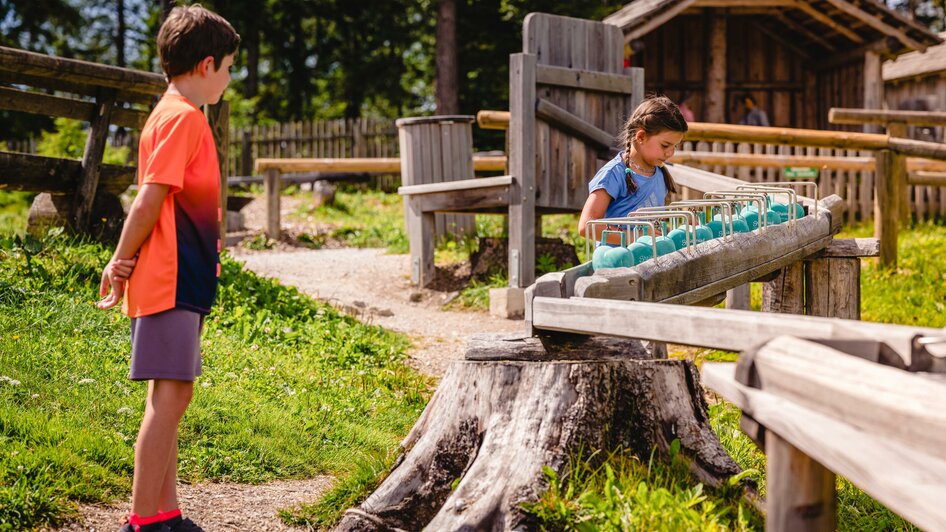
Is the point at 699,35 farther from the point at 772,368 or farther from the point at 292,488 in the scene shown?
the point at 772,368

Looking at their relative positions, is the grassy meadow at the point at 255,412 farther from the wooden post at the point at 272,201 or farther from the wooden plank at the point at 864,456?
the wooden post at the point at 272,201

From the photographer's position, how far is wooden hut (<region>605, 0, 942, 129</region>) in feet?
50.2

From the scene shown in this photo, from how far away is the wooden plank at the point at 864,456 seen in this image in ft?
4.79

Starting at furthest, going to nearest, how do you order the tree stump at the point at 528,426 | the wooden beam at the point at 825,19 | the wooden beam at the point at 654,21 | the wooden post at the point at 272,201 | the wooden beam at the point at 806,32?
the wooden beam at the point at 806,32, the wooden beam at the point at 825,19, the wooden beam at the point at 654,21, the wooden post at the point at 272,201, the tree stump at the point at 528,426

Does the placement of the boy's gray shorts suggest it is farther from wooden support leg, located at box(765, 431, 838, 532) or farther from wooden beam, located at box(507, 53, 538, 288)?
wooden beam, located at box(507, 53, 538, 288)

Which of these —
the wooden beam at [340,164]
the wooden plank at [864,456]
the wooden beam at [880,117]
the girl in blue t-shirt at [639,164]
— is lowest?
the wooden plank at [864,456]

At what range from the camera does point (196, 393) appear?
14.5ft

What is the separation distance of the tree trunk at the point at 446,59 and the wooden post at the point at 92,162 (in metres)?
12.5

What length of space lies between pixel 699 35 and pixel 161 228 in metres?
15.3

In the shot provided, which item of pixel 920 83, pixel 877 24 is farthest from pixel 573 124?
pixel 920 83

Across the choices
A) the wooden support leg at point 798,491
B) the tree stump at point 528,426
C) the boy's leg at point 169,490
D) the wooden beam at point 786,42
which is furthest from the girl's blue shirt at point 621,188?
the wooden beam at point 786,42

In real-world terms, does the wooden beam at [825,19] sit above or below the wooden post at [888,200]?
above

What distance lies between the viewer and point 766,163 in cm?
1127

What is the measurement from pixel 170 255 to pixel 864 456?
1.99 metres
